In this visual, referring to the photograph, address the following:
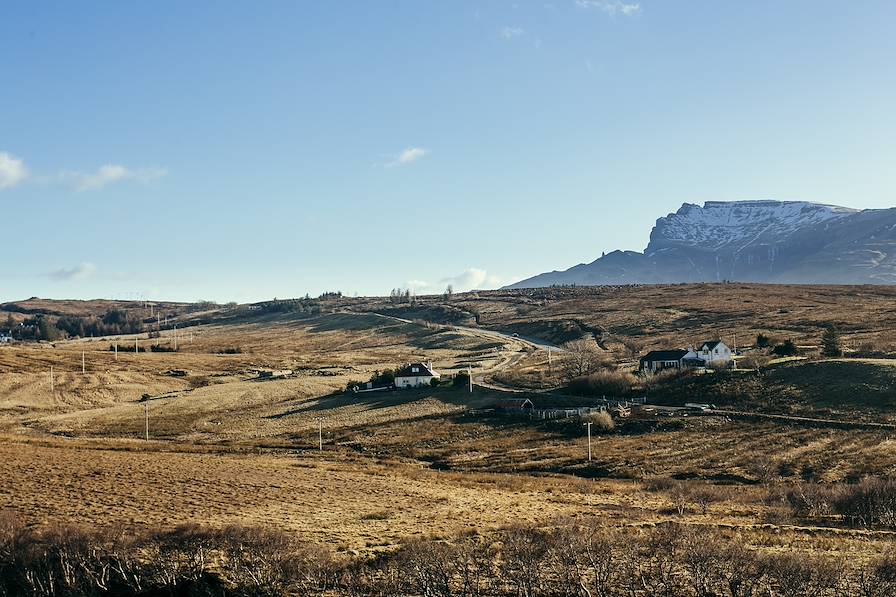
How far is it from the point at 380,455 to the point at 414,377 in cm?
4074

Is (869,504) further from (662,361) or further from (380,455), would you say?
(662,361)

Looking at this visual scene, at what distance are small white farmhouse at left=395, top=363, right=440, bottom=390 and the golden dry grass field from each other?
451 centimetres

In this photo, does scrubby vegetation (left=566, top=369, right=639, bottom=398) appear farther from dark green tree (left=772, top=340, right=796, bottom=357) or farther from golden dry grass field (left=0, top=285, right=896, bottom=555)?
dark green tree (left=772, top=340, right=796, bottom=357)

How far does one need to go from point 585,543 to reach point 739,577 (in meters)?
5.50

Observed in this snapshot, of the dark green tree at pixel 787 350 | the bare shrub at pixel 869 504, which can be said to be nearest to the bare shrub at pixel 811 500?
the bare shrub at pixel 869 504

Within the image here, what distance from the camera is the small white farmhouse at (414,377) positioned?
107 metres

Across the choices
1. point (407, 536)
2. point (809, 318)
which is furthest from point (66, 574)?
point (809, 318)

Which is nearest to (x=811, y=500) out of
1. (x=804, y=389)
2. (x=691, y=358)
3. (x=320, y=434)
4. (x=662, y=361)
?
(x=804, y=389)

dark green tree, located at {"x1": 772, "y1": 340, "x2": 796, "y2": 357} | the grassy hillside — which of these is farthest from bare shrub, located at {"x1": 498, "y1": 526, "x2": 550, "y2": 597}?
dark green tree, located at {"x1": 772, "y1": 340, "x2": 796, "y2": 357}

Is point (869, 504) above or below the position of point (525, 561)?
below

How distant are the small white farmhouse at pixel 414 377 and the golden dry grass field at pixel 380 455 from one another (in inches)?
178

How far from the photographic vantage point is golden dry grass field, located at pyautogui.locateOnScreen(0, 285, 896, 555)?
3756 centimetres

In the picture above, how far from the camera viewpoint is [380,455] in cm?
6775

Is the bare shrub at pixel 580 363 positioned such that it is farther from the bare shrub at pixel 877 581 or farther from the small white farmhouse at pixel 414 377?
the bare shrub at pixel 877 581
